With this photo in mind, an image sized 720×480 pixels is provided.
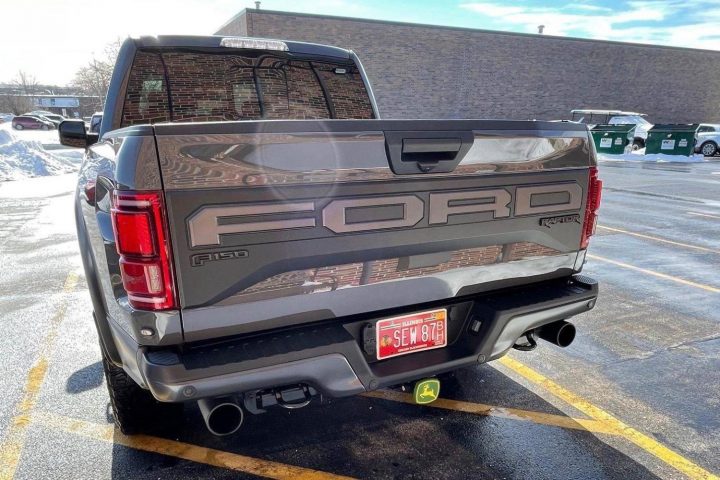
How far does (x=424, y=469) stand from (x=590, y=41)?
41484 mm

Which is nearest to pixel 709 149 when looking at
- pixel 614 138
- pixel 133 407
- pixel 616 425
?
pixel 614 138

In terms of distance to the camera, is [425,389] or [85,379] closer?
[425,389]

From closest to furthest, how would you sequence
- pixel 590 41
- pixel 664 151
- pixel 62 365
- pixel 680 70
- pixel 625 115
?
pixel 62 365 < pixel 664 151 < pixel 625 115 < pixel 590 41 < pixel 680 70

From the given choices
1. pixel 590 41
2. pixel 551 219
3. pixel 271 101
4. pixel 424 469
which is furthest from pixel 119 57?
pixel 590 41

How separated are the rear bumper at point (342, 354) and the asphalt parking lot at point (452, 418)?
640mm

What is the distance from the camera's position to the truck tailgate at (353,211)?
6.03 feet

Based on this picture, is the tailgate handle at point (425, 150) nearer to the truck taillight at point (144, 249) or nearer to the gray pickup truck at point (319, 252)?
the gray pickup truck at point (319, 252)

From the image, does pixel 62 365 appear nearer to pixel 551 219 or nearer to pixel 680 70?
pixel 551 219

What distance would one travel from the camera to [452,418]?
303cm

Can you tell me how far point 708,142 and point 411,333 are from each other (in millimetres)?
28303

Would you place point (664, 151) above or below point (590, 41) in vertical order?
below

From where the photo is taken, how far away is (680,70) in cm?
3972

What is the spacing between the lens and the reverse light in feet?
11.2

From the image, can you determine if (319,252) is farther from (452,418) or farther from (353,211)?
(452,418)
